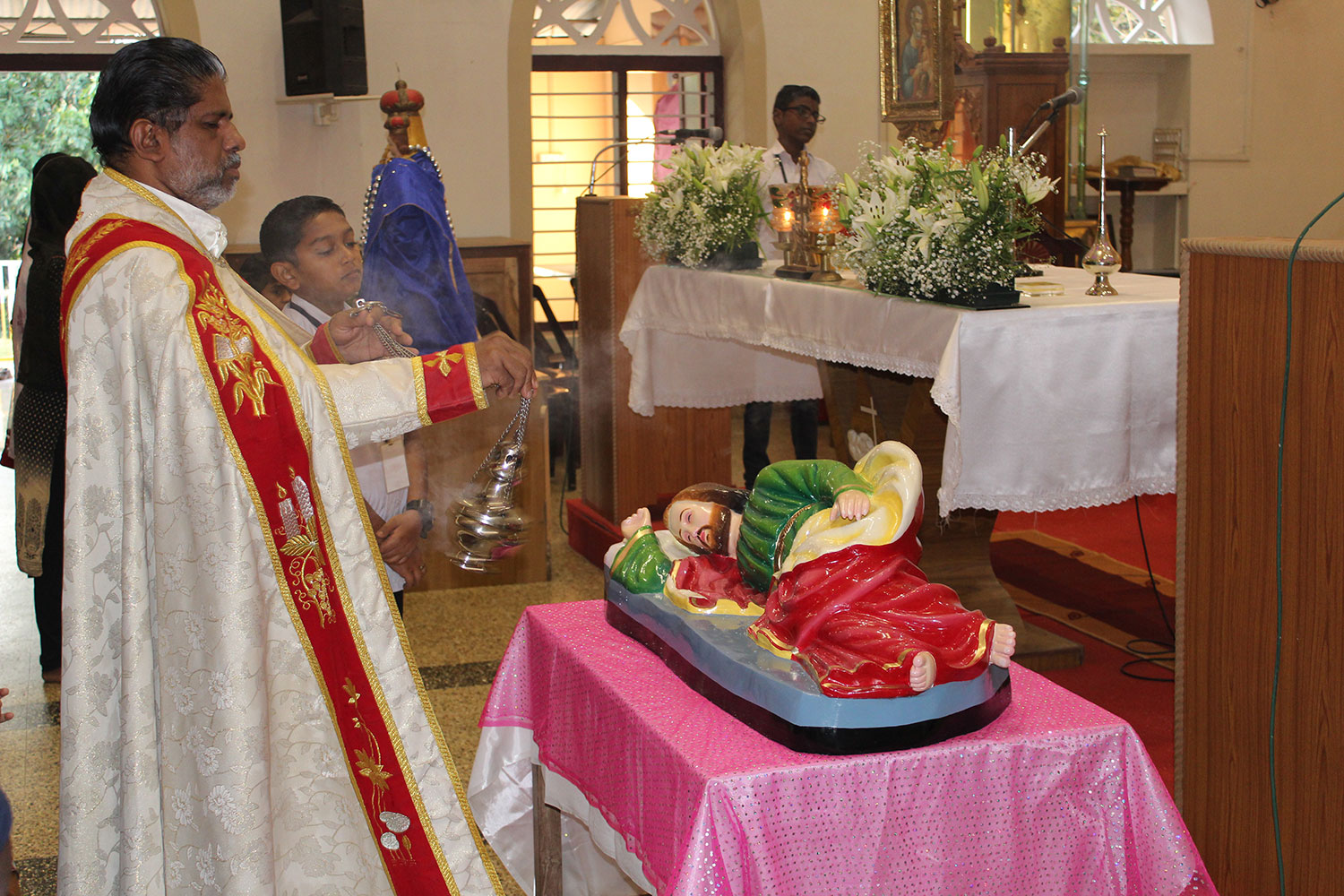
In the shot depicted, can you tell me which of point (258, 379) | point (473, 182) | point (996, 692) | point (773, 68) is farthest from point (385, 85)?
point (996, 692)

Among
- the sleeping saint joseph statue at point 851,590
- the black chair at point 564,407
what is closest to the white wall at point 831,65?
the black chair at point 564,407

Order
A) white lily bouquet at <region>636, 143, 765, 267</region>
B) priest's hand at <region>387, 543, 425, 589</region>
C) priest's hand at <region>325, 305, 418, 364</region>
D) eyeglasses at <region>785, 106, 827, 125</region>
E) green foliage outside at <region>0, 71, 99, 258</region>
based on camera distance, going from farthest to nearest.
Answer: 1. green foliage outside at <region>0, 71, 99, 258</region>
2. eyeglasses at <region>785, 106, 827, 125</region>
3. white lily bouquet at <region>636, 143, 765, 267</region>
4. priest's hand at <region>387, 543, 425, 589</region>
5. priest's hand at <region>325, 305, 418, 364</region>

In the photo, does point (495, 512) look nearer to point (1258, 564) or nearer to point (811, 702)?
point (811, 702)

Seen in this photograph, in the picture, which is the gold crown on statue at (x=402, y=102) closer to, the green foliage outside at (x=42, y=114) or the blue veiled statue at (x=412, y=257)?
the blue veiled statue at (x=412, y=257)

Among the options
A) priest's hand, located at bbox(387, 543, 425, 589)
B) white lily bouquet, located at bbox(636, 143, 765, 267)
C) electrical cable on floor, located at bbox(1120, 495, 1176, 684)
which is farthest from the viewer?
white lily bouquet, located at bbox(636, 143, 765, 267)

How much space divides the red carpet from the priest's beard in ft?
8.22

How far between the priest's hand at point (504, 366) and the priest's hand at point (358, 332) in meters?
0.48

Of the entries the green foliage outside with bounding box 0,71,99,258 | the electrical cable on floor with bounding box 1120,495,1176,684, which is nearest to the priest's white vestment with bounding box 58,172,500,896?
the electrical cable on floor with bounding box 1120,495,1176,684

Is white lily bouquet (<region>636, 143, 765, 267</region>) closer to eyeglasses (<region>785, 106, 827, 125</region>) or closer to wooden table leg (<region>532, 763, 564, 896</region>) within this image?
eyeglasses (<region>785, 106, 827, 125</region>)

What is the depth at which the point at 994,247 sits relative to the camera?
10.9 ft

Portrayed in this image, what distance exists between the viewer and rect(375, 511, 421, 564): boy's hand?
267cm

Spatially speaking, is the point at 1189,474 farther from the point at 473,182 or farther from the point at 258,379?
the point at 473,182

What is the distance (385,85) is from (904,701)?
23.0 feet

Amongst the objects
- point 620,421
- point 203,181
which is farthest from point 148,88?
point 620,421
